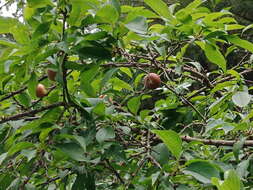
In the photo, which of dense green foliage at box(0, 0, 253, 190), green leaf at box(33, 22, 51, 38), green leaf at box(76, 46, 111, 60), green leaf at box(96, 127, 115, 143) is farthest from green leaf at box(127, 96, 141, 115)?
green leaf at box(33, 22, 51, 38)

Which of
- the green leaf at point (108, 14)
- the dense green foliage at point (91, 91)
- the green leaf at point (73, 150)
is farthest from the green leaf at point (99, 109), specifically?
the green leaf at point (108, 14)

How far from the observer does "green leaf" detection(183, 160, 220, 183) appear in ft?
2.41

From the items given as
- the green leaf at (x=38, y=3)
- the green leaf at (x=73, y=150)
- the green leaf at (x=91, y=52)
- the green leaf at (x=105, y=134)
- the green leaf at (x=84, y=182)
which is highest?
the green leaf at (x=38, y=3)

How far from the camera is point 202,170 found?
2.44ft

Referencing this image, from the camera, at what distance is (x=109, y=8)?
0.75 meters

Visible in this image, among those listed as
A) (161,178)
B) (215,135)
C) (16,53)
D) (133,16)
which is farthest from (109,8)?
(215,135)

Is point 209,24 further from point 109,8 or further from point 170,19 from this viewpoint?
point 109,8

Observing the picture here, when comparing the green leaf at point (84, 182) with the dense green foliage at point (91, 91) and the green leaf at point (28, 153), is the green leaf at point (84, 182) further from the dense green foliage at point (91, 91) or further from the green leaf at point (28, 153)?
the green leaf at point (28, 153)

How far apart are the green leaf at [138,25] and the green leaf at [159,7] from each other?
0.03 metres

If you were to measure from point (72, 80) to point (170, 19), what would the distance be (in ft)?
1.19

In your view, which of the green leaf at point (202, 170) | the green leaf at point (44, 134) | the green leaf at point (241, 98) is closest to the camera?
the green leaf at point (202, 170)

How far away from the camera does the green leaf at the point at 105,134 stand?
0.89 metres

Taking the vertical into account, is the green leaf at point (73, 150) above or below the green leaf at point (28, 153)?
below

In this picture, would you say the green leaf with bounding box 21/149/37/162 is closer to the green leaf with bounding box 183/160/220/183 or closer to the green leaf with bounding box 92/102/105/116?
the green leaf with bounding box 92/102/105/116
